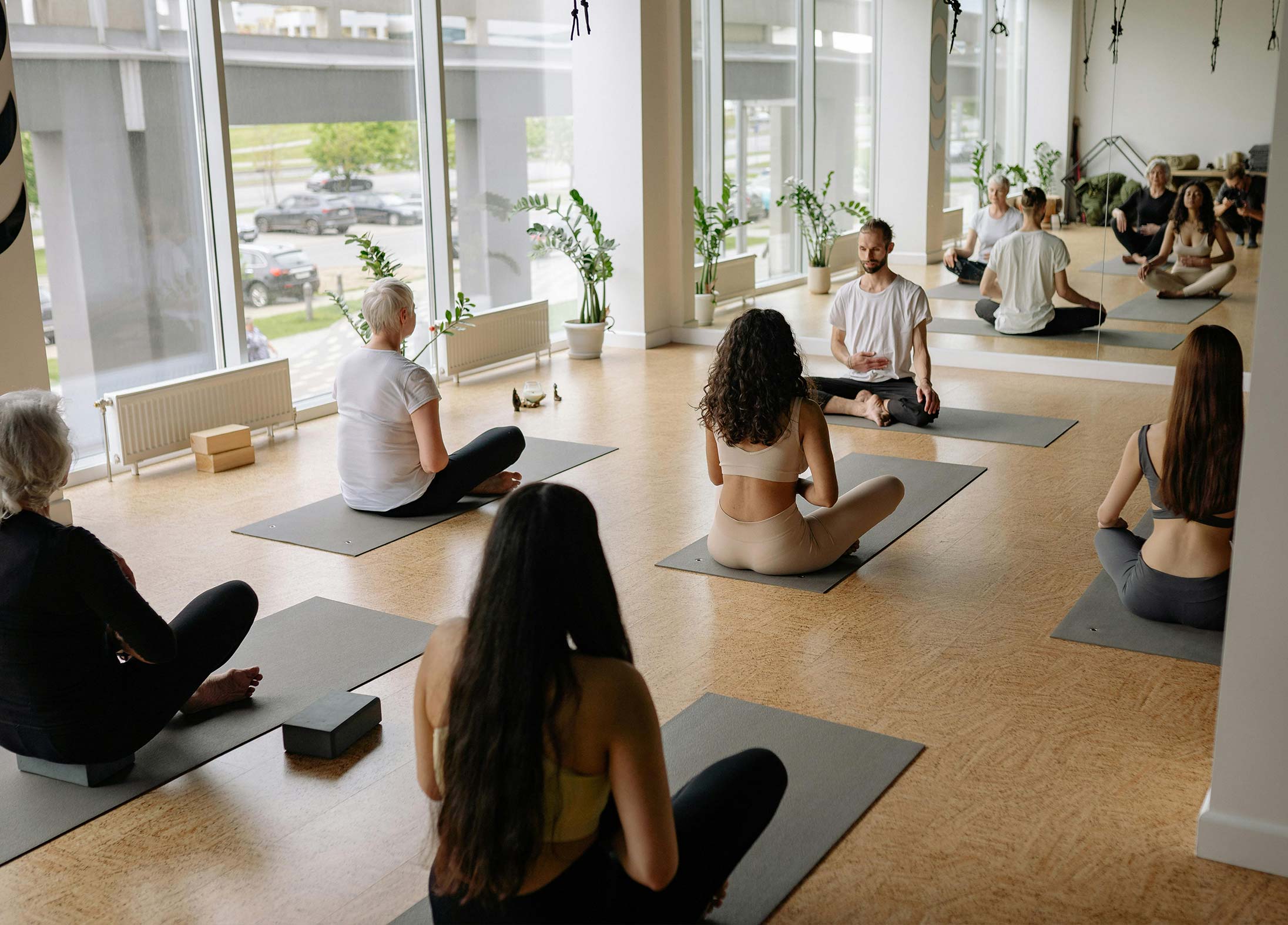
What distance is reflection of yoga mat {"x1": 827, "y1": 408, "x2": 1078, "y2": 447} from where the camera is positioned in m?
5.71

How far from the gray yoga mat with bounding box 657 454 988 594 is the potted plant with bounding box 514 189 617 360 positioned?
295 centimetres

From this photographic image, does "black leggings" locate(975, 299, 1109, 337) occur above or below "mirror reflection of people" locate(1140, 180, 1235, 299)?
below

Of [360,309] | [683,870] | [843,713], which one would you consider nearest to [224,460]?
[360,309]

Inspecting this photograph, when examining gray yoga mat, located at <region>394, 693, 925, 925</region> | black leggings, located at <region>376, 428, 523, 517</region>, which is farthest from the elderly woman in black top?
black leggings, located at <region>376, 428, 523, 517</region>

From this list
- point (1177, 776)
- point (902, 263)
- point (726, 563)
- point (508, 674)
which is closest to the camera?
point (508, 674)

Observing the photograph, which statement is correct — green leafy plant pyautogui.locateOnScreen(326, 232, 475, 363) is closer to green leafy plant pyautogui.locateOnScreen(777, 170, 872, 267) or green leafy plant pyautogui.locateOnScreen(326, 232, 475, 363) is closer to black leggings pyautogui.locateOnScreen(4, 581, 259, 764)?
green leafy plant pyautogui.locateOnScreen(777, 170, 872, 267)

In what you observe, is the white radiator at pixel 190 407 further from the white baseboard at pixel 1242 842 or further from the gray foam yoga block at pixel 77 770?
the white baseboard at pixel 1242 842

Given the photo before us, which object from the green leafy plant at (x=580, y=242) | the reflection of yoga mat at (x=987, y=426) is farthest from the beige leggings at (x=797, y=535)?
the green leafy plant at (x=580, y=242)

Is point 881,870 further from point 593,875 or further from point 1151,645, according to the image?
point 1151,645

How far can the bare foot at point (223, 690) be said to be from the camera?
310cm

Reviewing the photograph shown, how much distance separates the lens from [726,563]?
4.06 meters

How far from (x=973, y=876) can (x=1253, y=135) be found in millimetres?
4598

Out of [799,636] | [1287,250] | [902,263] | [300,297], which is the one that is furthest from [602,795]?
[902,263]

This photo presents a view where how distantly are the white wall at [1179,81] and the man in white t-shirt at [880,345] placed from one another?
145 cm
